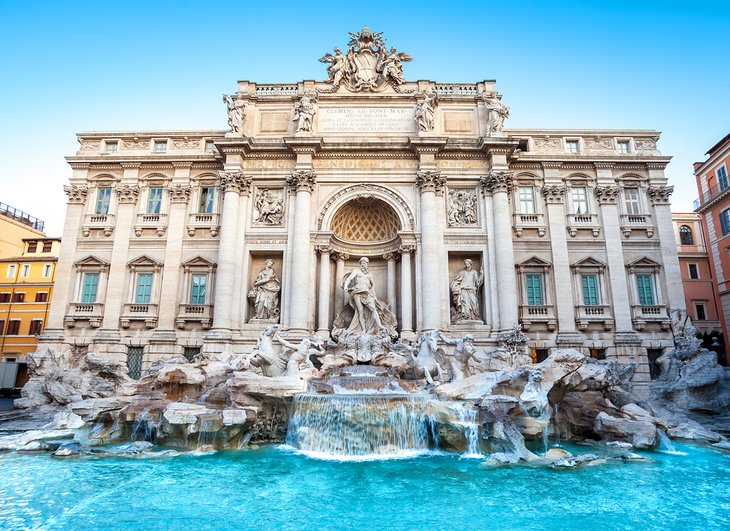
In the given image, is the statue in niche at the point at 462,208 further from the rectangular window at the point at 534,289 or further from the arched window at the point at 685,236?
the arched window at the point at 685,236

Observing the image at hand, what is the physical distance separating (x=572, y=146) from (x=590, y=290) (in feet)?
25.5

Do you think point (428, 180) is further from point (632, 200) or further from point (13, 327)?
point (13, 327)

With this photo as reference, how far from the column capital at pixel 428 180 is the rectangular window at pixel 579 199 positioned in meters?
7.15

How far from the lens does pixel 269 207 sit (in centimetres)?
2150

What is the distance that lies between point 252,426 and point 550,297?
1514 cm

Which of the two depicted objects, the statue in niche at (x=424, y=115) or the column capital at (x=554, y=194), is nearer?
the statue in niche at (x=424, y=115)

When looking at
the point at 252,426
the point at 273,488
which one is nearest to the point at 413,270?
the point at 252,426

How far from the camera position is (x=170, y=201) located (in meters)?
22.2

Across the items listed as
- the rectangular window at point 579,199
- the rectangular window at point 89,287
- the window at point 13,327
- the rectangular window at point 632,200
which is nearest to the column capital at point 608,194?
the rectangular window at point 579,199

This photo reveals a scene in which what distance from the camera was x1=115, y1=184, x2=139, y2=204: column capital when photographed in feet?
73.3

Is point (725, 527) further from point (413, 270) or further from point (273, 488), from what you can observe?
point (413, 270)

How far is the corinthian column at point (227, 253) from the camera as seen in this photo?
1952cm

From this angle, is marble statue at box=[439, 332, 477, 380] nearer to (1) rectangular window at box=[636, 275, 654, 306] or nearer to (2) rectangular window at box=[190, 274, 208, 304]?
(1) rectangular window at box=[636, 275, 654, 306]

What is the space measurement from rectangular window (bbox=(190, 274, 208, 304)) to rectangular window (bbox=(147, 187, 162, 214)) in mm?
4433
